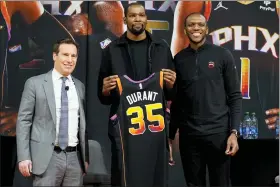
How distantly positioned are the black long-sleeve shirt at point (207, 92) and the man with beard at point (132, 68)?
0.18 meters

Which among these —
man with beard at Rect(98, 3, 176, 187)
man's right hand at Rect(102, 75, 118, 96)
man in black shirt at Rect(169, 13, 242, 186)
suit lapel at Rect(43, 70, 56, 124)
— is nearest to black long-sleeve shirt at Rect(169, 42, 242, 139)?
man in black shirt at Rect(169, 13, 242, 186)

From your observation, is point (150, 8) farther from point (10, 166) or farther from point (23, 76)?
point (10, 166)

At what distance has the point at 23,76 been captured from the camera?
493 cm

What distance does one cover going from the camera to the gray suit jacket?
283 centimetres

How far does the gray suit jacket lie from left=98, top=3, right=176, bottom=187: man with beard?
0.39m

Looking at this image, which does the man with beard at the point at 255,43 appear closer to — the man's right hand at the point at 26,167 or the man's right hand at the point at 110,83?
the man's right hand at the point at 110,83

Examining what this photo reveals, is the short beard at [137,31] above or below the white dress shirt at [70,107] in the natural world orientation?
above

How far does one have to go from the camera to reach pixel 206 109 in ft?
10.3

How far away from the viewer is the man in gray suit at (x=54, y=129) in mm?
2836

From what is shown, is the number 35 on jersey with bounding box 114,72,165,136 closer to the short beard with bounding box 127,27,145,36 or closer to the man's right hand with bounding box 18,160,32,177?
the short beard with bounding box 127,27,145,36

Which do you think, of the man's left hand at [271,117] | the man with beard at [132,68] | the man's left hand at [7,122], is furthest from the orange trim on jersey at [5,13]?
the man's left hand at [271,117]

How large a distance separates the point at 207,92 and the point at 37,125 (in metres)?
1.18

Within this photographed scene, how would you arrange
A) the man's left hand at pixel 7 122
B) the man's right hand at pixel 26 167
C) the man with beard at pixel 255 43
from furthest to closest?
the man with beard at pixel 255 43 < the man's left hand at pixel 7 122 < the man's right hand at pixel 26 167

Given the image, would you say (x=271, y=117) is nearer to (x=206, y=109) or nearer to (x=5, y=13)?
(x=206, y=109)
